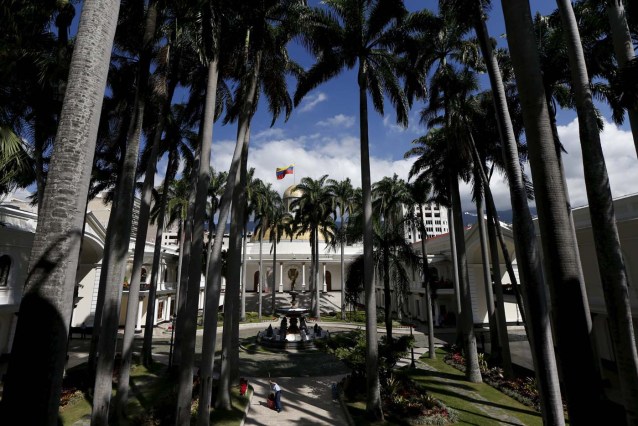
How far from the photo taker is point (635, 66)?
718 centimetres

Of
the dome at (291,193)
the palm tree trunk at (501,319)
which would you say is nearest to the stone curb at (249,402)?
the palm tree trunk at (501,319)

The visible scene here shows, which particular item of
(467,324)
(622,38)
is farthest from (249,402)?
(622,38)

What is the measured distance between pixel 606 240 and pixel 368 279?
24.1 feet

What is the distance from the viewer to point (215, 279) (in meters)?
11.9

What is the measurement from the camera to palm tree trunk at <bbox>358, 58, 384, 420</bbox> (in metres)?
12.2

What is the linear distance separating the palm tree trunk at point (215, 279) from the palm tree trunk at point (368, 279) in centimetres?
470

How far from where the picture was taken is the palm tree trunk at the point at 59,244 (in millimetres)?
3635

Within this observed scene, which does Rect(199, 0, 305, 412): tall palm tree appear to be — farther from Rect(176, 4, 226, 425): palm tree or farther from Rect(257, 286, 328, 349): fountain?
Rect(257, 286, 328, 349): fountain

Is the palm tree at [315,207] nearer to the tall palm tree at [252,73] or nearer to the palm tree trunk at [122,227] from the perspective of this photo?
the tall palm tree at [252,73]

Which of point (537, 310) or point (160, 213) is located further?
point (160, 213)

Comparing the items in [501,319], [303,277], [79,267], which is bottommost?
[501,319]

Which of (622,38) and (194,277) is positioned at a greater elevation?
(622,38)

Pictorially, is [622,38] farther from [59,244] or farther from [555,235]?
[59,244]

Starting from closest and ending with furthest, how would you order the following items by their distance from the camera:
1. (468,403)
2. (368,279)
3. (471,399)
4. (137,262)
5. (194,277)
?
(194,277)
(368,279)
(468,403)
(471,399)
(137,262)
